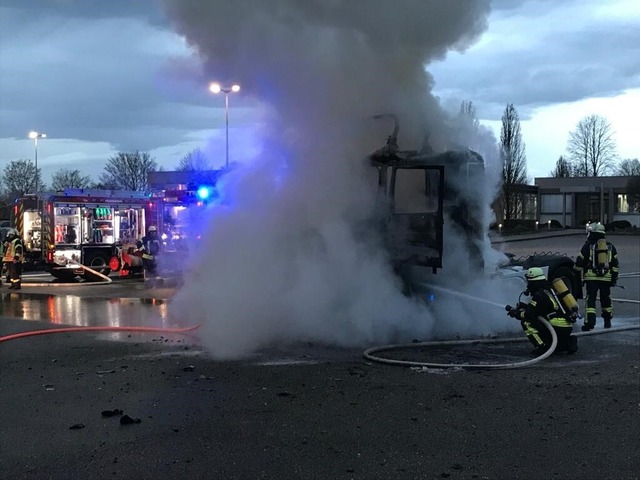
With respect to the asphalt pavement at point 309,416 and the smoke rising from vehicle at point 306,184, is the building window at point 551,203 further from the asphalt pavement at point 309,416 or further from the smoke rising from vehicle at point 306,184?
the asphalt pavement at point 309,416

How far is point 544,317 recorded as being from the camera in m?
7.39

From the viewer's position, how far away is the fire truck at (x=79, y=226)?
18156 mm

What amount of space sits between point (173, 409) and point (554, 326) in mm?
4527

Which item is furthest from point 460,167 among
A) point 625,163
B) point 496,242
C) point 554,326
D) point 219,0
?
point 625,163

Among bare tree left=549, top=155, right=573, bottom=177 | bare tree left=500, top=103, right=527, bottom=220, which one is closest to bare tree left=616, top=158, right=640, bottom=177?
bare tree left=549, top=155, right=573, bottom=177

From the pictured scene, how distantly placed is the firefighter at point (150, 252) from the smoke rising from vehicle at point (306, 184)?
26.4 feet

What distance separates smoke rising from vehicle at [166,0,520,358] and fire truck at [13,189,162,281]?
1025cm

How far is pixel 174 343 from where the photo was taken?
26.2 feet

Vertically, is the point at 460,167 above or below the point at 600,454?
above

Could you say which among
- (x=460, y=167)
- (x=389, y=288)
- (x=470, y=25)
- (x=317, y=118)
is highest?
(x=470, y=25)

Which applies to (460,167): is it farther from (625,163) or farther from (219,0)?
(625,163)

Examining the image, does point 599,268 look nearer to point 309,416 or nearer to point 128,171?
point 309,416

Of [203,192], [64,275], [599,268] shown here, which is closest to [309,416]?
[599,268]

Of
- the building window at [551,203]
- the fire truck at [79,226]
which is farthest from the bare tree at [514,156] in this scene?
the fire truck at [79,226]
